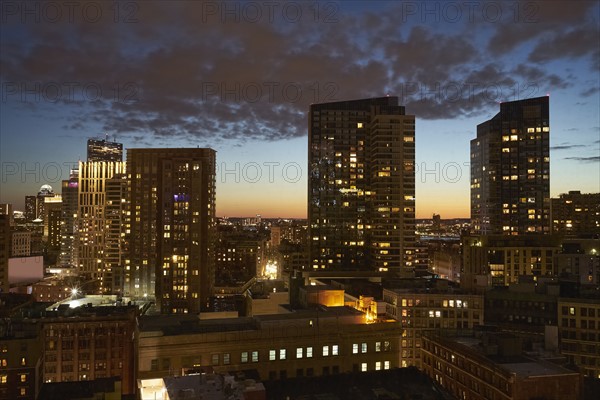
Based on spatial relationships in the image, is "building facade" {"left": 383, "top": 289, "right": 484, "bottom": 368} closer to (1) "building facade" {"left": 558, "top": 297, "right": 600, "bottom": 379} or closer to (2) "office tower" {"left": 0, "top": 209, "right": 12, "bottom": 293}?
(1) "building facade" {"left": 558, "top": 297, "right": 600, "bottom": 379}

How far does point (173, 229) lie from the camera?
163 metres

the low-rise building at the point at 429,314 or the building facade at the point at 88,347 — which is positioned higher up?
the low-rise building at the point at 429,314

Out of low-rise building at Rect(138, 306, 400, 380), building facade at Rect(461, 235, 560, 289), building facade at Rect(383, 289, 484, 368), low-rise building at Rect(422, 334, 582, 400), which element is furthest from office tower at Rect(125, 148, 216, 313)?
low-rise building at Rect(422, 334, 582, 400)

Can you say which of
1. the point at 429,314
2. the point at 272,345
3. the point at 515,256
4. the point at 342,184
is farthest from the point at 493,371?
the point at 342,184

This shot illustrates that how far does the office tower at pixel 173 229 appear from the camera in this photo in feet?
527

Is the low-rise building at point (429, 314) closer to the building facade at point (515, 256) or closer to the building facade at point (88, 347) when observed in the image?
the building facade at point (88, 347)

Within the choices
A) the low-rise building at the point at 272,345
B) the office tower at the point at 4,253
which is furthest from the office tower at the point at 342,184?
the low-rise building at the point at 272,345

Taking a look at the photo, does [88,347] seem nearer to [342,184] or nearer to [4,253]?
[4,253]

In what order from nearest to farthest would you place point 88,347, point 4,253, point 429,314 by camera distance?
point 429,314
point 88,347
point 4,253

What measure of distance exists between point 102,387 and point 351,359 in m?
35.4

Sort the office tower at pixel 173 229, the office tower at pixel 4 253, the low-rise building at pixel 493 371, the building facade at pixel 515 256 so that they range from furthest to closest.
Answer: the office tower at pixel 4 253, the office tower at pixel 173 229, the building facade at pixel 515 256, the low-rise building at pixel 493 371

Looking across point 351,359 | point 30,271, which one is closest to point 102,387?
point 351,359

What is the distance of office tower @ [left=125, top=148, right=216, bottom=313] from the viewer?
160 meters

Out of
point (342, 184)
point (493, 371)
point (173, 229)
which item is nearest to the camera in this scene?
point (493, 371)
